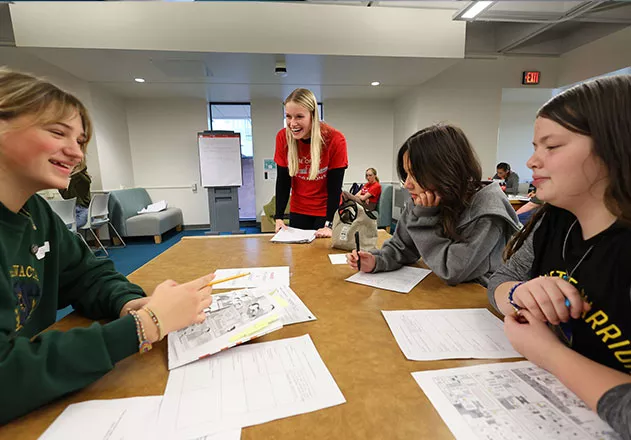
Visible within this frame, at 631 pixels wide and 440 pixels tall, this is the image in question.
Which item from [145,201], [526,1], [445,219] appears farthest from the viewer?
[145,201]

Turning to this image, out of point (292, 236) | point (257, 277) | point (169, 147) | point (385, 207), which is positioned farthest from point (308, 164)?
point (169, 147)

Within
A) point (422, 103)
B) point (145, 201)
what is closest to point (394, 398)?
point (422, 103)

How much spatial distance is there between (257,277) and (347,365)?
0.53 meters

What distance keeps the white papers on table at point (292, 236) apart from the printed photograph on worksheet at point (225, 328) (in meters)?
0.75

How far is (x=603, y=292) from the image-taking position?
0.55 meters

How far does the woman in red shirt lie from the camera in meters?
1.70

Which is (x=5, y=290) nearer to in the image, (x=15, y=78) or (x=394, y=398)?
(x=15, y=78)

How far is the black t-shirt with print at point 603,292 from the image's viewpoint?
52cm

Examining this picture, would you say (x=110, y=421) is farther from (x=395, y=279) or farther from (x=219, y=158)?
(x=219, y=158)

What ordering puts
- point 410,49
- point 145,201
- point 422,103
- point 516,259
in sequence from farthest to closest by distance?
point 145,201 < point 422,103 < point 410,49 < point 516,259

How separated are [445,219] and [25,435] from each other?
1.04 meters

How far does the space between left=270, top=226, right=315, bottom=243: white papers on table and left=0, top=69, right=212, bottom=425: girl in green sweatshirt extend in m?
0.78

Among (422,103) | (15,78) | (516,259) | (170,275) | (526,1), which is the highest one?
→ (526,1)

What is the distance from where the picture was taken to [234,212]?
5.50m
